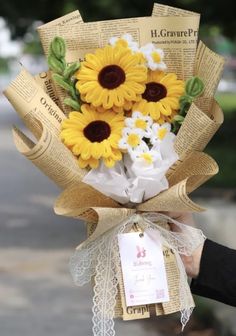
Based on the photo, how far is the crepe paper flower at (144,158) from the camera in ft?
7.65

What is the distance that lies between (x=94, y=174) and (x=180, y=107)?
32 centimetres

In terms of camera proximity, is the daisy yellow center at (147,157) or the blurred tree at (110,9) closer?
the daisy yellow center at (147,157)

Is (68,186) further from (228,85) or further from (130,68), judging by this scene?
(228,85)

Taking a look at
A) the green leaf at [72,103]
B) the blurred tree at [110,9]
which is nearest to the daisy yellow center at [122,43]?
the green leaf at [72,103]

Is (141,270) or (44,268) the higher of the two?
(44,268)

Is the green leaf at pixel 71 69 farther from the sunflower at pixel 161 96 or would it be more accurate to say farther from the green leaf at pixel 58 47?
the sunflower at pixel 161 96

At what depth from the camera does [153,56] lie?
238 centimetres

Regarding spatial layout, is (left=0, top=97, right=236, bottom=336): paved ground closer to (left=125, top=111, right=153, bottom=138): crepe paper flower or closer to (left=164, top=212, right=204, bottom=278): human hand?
(left=164, top=212, right=204, bottom=278): human hand

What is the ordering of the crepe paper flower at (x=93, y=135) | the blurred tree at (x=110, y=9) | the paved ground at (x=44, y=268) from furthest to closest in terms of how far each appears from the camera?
the blurred tree at (x=110, y=9)
the paved ground at (x=44, y=268)
the crepe paper flower at (x=93, y=135)

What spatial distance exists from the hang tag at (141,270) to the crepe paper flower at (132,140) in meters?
0.25

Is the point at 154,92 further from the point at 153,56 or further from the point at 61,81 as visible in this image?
the point at 61,81

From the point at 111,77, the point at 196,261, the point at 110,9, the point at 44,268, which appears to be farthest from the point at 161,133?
the point at 110,9

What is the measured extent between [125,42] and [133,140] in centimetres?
29

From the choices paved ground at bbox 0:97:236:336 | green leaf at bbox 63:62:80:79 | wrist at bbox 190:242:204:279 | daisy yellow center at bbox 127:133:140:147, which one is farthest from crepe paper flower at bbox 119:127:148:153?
paved ground at bbox 0:97:236:336
